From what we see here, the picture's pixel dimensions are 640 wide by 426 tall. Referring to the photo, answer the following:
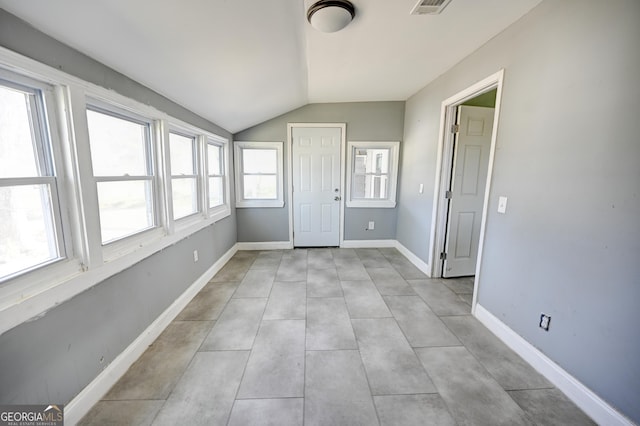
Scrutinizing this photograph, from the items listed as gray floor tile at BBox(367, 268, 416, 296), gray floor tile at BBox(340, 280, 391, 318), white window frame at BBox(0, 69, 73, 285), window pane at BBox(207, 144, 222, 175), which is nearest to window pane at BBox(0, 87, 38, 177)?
white window frame at BBox(0, 69, 73, 285)

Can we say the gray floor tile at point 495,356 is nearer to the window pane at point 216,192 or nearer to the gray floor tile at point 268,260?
the gray floor tile at point 268,260

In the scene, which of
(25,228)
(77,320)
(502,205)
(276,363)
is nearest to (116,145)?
(25,228)

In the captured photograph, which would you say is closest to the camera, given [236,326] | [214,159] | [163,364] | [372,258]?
[163,364]

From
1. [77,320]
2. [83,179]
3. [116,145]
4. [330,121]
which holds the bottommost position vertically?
[77,320]

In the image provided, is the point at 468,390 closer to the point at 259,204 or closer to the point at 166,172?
the point at 166,172

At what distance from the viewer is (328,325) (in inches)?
84.1

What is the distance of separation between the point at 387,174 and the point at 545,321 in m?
2.90

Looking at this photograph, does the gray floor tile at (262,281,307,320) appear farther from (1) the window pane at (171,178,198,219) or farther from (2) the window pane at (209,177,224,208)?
(2) the window pane at (209,177,224,208)

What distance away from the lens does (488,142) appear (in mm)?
2881

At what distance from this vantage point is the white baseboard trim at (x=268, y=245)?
164 inches

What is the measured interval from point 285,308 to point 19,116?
2165 mm

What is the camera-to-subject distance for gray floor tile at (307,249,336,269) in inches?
136

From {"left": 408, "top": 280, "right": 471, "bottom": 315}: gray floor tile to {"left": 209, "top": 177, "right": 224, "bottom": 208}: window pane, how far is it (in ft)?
9.30

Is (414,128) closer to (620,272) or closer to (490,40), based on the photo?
(490,40)
